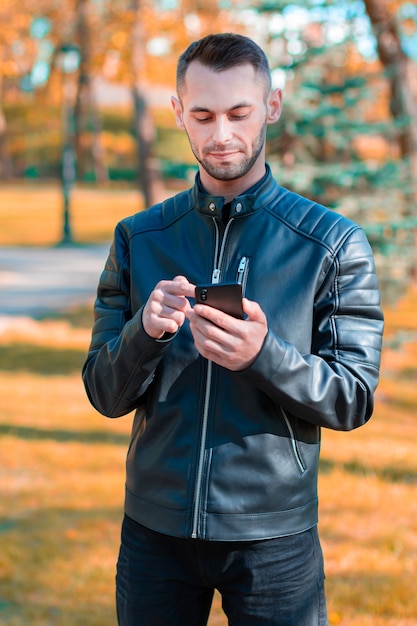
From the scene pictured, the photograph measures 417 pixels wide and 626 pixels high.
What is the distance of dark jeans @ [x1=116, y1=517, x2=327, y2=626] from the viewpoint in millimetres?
2045

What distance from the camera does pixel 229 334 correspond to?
182cm

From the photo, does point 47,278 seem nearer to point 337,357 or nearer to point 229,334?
point 337,357

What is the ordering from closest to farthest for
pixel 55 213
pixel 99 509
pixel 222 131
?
pixel 222 131
pixel 99 509
pixel 55 213

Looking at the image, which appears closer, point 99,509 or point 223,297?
point 223,297

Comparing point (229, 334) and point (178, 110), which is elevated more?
point (178, 110)

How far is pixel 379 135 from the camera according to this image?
847 centimetres

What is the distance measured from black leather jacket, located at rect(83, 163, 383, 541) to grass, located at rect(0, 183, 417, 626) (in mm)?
2079

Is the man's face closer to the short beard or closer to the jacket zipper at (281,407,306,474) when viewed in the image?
the short beard

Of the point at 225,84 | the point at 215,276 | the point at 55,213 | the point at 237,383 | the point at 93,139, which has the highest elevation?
the point at 93,139

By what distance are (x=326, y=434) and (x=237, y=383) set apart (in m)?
5.30

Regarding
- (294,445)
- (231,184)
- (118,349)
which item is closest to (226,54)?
(231,184)

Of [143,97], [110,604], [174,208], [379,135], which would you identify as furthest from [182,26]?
[174,208]

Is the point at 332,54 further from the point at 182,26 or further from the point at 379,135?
the point at 182,26

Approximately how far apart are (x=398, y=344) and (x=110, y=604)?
5.40m
